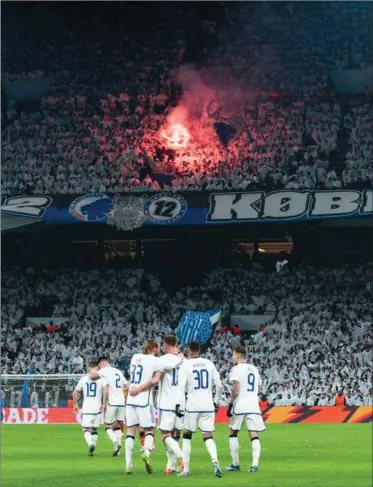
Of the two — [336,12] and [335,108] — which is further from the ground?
[336,12]

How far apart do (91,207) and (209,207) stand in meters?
4.41

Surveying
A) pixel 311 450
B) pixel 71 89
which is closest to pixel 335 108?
pixel 71 89

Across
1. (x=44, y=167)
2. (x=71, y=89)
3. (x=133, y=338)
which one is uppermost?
(x=71, y=89)

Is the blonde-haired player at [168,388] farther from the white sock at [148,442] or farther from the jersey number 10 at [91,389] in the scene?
the jersey number 10 at [91,389]

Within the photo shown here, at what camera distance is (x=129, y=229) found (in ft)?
132

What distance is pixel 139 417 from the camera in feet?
53.7

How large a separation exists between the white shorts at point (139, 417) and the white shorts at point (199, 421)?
2.45 feet

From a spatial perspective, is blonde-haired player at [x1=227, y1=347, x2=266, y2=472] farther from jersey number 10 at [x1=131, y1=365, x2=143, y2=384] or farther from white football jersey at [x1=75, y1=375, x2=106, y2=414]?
white football jersey at [x1=75, y1=375, x2=106, y2=414]

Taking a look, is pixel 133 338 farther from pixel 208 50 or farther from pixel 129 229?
pixel 208 50

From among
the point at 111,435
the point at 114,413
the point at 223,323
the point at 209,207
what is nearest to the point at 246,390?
the point at 111,435

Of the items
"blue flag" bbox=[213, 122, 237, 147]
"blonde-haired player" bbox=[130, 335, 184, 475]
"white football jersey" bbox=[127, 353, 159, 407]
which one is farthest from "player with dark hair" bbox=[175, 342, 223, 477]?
"blue flag" bbox=[213, 122, 237, 147]

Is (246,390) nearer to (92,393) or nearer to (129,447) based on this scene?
(129,447)

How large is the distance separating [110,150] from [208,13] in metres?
8.64

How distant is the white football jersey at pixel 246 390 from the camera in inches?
651
